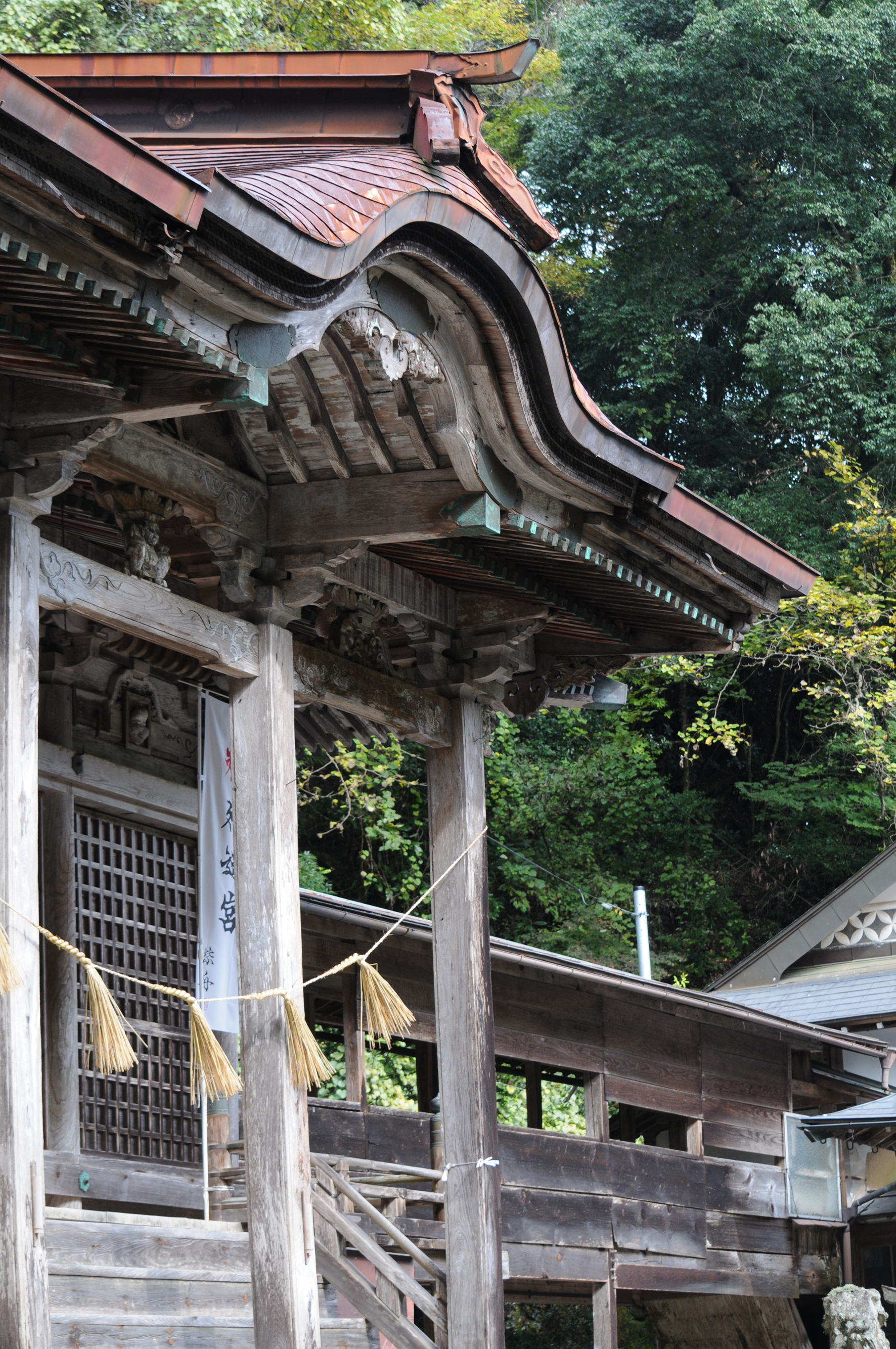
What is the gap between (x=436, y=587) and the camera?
26.1 feet

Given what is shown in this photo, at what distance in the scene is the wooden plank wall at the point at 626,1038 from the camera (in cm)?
1166

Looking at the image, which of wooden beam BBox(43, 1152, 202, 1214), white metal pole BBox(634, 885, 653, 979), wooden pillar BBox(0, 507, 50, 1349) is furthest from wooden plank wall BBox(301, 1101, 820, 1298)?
wooden pillar BBox(0, 507, 50, 1349)

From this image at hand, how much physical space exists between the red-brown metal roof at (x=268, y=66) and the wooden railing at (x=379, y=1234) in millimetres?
4614

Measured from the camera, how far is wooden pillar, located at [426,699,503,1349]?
Answer: 287 inches

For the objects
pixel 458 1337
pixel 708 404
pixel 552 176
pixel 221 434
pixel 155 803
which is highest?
pixel 552 176

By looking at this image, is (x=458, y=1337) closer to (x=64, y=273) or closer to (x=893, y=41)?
(x=64, y=273)

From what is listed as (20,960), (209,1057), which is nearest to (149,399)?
(20,960)

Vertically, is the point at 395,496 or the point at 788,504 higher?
the point at 788,504

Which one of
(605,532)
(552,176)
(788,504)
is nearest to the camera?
(605,532)

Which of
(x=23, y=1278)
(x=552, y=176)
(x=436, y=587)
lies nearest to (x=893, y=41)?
(x=552, y=176)

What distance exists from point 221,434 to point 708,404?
21.4 metres

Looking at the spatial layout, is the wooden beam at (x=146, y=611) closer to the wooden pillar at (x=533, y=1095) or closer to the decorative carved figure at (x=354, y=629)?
the decorative carved figure at (x=354, y=629)

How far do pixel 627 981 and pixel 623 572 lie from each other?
20.6ft

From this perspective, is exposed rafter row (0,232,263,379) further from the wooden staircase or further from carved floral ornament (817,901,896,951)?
carved floral ornament (817,901,896,951)
